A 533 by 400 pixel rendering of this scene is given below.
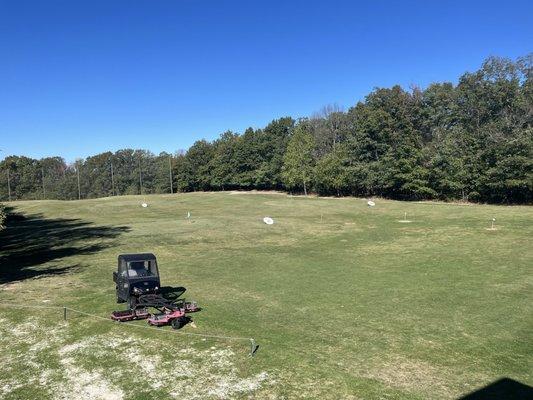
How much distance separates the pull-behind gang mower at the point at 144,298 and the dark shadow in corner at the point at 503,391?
36.4ft

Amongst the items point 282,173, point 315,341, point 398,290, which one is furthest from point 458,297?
point 282,173

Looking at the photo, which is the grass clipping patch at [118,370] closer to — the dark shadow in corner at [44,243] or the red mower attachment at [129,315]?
the red mower attachment at [129,315]

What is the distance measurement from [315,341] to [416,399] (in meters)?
4.99

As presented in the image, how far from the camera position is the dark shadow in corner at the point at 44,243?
101 ft

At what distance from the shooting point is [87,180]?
188000 millimetres

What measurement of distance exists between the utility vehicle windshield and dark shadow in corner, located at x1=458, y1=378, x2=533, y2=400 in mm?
14197

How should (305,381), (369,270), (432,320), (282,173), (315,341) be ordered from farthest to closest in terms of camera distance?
(282,173) → (369,270) → (432,320) → (315,341) → (305,381)

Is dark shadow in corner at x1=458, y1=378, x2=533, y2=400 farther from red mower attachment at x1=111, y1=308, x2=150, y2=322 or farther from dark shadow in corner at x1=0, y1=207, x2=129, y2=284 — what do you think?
dark shadow in corner at x1=0, y1=207, x2=129, y2=284

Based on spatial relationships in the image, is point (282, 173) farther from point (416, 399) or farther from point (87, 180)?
point (87, 180)

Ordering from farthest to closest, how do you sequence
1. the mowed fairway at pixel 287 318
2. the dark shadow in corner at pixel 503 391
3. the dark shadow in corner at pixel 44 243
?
the dark shadow in corner at pixel 44 243
the mowed fairway at pixel 287 318
the dark shadow in corner at pixel 503 391

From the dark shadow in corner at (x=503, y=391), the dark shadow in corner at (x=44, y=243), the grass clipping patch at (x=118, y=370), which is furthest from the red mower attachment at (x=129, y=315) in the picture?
the dark shadow in corner at (x=44, y=243)

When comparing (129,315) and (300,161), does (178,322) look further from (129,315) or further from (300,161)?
(300,161)

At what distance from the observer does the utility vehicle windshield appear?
20500mm

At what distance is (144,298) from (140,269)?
82.4 inches
